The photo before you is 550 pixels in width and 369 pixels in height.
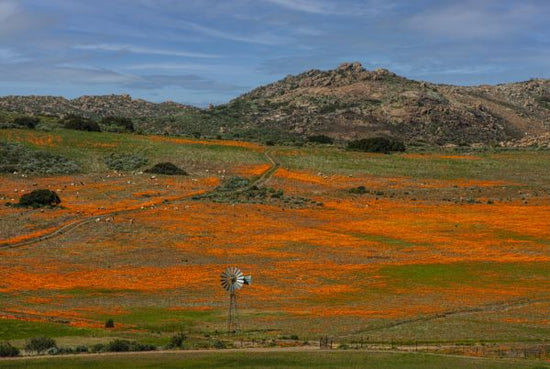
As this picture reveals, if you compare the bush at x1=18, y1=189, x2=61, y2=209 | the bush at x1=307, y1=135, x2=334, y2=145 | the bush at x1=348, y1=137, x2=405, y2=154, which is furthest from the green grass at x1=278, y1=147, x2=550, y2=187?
the bush at x1=18, y1=189, x2=61, y2=209

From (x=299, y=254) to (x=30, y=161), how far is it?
62682 mm

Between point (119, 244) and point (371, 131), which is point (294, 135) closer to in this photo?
point (371, 131)

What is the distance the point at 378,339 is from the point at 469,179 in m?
81.3

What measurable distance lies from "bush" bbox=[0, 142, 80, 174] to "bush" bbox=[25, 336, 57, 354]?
8057cm

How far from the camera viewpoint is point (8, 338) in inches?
1555

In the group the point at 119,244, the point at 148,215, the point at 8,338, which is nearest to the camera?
the point at 8,338

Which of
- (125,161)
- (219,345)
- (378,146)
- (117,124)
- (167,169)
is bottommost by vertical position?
(219,345)

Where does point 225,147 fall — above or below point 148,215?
above

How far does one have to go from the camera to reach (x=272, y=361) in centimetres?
3294

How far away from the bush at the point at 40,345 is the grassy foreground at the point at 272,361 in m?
2.42

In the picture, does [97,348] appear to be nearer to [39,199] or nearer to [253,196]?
[39,199]

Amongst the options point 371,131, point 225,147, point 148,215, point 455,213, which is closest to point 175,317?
point 148,215

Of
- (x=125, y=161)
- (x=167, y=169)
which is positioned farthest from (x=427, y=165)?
(x=125, y=161)

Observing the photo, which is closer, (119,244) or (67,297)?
(67,297)
